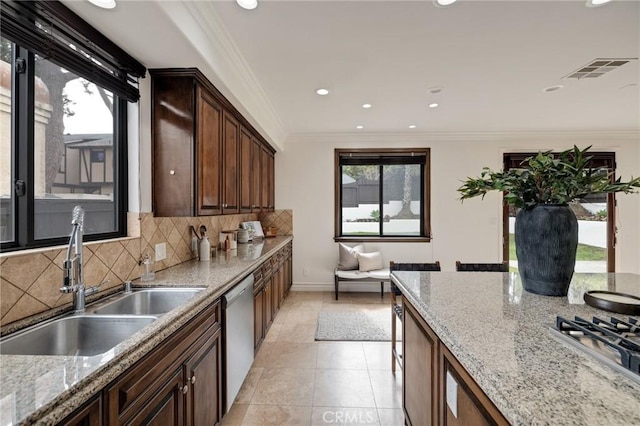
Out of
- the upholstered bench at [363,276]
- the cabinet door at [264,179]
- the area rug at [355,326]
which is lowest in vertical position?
the area rug at [355,326]

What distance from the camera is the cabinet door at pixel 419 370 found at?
4.29 feet

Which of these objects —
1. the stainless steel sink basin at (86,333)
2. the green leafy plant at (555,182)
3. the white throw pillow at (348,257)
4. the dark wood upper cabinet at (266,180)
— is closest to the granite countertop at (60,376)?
the stainless steel sink basin at (86,333)

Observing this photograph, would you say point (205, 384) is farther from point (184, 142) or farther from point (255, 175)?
point (255, 175)

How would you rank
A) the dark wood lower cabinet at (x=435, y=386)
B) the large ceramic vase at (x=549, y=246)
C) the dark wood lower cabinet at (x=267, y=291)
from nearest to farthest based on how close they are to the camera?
the dark wood lower cabinet at (x=435, y=386), the large ceramic vase at (x=549, y=246), the dark wood lower cabinet at (x=267, y=291)

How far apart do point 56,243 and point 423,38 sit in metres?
2.61

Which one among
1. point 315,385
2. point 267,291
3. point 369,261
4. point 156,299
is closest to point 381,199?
point 369,261

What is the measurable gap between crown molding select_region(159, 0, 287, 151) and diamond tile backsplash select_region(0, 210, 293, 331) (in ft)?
3.78

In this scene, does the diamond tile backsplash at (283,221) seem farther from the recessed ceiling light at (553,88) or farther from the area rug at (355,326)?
the recessed ceiling light at (553,88)

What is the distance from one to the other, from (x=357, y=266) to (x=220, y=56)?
354cm

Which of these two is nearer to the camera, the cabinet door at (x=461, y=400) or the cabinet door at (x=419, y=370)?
the cabinet door at (x=461, y=400)

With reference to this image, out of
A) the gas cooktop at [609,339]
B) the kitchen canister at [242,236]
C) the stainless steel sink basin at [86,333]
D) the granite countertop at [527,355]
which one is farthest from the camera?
the kitchen canister at [242,236]

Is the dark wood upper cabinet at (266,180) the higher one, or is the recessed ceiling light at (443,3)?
the recessed ceiling light at (443,3)

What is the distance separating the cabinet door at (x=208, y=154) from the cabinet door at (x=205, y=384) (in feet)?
3.28

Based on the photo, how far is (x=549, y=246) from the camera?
1397 millimetres
